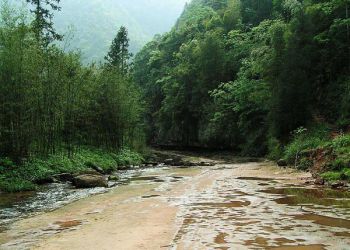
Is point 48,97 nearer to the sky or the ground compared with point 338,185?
nearer to the sky

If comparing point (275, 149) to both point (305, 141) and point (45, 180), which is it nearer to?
point (305, 141)

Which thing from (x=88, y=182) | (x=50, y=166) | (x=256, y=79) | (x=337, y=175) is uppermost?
(x=256, y=79)

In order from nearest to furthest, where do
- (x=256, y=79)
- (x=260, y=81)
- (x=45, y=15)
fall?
(x=45, y=15) < (x=260, y=81) < (x=256, y=79)

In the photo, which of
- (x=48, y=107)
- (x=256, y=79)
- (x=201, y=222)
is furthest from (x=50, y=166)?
(x=256, y=79)

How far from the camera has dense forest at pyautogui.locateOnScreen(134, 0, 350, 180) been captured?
2795 centimetres

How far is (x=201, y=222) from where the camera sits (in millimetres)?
9711

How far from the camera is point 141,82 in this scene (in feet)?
267

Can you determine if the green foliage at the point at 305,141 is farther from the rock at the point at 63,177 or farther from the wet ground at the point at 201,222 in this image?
the rock at the point at 63,177

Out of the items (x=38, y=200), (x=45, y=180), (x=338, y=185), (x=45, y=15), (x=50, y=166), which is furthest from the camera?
(x=45, y=15)

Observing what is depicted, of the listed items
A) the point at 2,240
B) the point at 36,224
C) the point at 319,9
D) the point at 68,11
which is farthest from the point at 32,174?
the point at 68,11

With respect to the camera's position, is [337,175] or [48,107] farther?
[48,107]

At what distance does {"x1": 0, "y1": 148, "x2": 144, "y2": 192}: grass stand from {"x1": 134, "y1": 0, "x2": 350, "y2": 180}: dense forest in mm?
12619

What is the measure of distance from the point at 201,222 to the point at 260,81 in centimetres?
3068

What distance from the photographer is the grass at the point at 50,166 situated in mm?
17156
